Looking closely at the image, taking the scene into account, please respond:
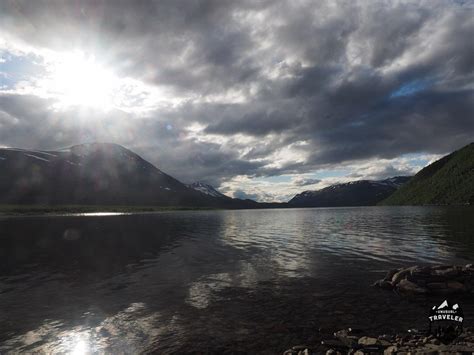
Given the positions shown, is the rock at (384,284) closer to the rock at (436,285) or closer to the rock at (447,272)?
the rock at (436,285)

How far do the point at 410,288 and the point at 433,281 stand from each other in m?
2.58

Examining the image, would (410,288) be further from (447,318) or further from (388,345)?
(388,345)

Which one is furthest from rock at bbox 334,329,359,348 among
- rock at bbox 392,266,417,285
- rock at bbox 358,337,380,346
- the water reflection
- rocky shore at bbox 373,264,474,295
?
rock at bbox 392,266,417,285

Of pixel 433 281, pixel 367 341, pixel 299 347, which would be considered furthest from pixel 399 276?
pixel 299 347

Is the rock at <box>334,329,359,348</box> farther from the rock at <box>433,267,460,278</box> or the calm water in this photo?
the rock at <box>433,267,460,278</box>

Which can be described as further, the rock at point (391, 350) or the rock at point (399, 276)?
the rock at point (399, 276)

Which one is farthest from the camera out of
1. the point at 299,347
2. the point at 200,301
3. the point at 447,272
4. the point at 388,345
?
the point at 447,272

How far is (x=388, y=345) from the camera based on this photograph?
16.2m

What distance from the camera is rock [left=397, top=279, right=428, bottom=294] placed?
27781mm

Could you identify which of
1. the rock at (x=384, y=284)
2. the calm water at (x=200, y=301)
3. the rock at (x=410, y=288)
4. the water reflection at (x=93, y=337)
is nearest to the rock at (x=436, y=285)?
the rock at (x=410, y=288)

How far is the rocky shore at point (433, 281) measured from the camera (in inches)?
1094

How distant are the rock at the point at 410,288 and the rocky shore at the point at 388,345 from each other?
9324 millimetres

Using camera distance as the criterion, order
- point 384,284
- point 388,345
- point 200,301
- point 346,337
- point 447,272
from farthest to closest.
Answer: point 384,284 → point 447,272 → point 200,301 → point 346,337 → point 388,345

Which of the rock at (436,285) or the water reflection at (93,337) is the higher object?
the rock at (436,285)
